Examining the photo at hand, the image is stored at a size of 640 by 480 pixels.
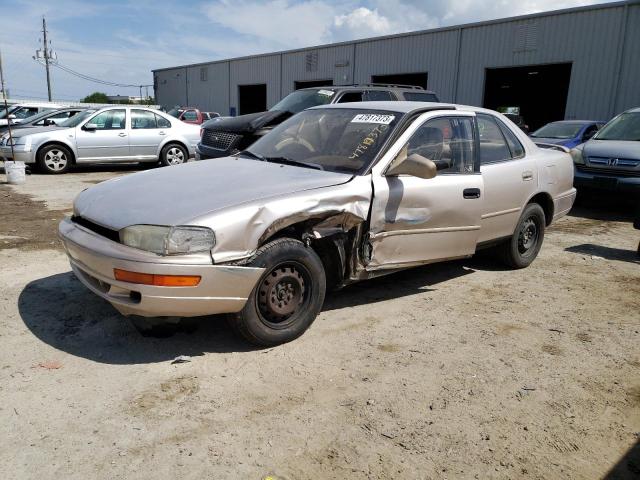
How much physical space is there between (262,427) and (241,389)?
38cm

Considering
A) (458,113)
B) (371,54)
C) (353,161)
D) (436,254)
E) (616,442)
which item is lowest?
(616,442)

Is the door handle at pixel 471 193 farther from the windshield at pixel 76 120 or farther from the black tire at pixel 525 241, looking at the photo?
the windshield at pixel 76 120

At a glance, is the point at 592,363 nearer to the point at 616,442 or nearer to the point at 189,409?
the point at 616,442

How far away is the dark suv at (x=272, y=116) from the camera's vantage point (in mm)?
8523

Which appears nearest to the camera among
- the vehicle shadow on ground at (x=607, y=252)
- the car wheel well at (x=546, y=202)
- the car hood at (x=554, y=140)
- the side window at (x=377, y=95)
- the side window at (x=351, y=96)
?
the car wheel well at (x=546, y=202)

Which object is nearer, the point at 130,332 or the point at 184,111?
the point at 130,332

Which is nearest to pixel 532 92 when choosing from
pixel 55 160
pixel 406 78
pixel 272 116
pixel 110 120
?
pixel 406 78

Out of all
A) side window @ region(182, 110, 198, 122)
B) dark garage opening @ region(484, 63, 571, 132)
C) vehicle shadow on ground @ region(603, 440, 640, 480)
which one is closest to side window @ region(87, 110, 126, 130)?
side window @ region(182, 110, 198, 122)

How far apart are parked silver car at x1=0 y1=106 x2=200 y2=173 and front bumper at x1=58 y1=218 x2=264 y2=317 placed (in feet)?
32.2

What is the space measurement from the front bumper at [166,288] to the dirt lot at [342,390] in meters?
0.40

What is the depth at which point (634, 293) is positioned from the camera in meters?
4.91

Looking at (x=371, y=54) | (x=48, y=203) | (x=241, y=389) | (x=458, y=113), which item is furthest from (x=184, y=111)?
(x=241, y=389)

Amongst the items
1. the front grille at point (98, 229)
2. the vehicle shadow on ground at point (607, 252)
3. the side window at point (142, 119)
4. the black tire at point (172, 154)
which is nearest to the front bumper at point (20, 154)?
the side window at point (142, 119)

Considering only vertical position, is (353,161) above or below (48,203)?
above
